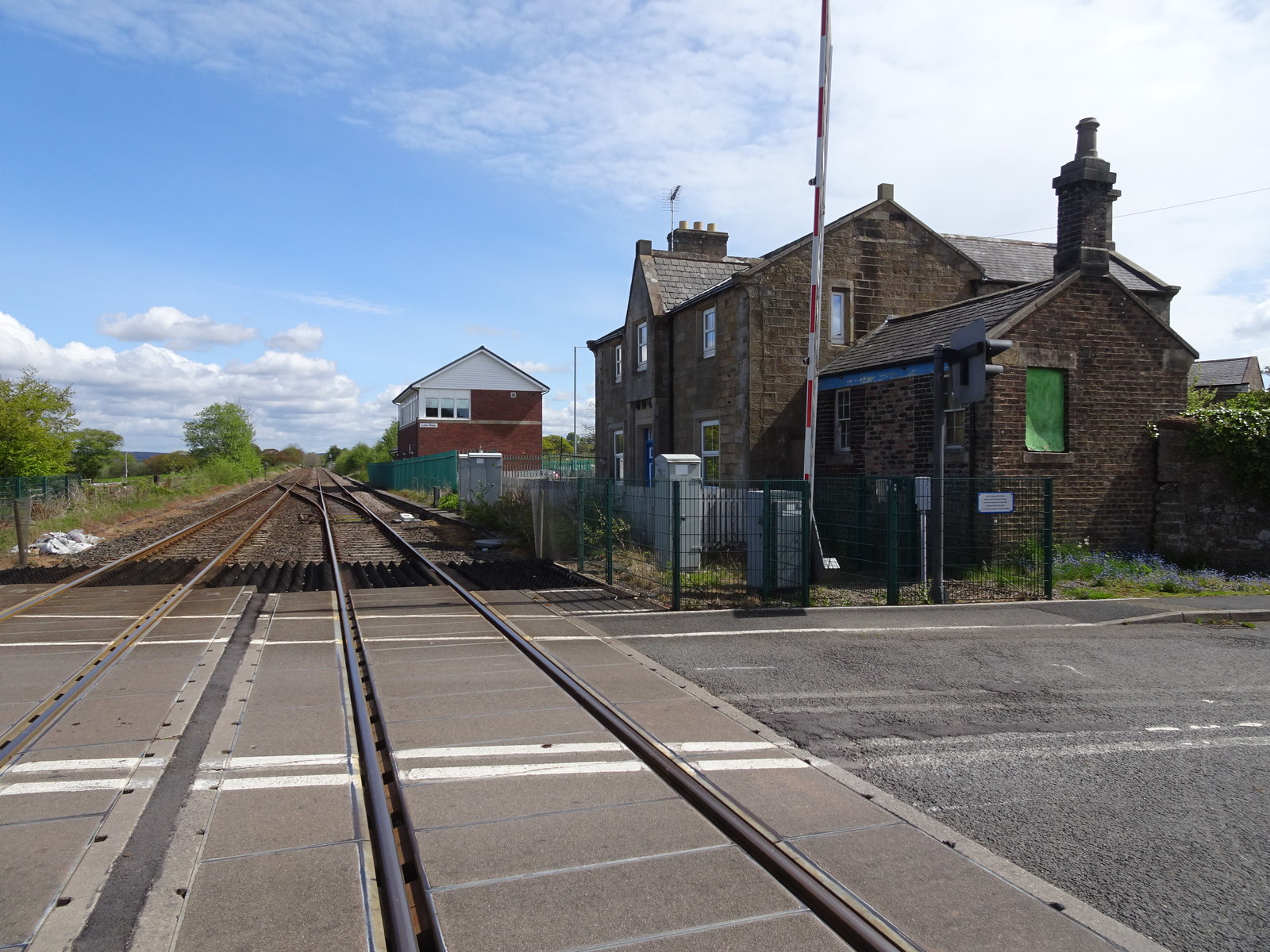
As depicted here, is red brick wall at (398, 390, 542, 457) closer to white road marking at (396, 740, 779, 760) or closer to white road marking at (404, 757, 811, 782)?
white road marking at (396, 740, 779, 760)

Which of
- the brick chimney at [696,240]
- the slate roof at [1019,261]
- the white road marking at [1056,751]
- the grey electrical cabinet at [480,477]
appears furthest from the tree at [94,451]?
the white road marking at [1056,751]

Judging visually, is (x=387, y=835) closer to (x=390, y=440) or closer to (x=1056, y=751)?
(x=1056, y=751)

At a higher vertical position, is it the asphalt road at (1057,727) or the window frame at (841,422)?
the window frame at (841,422)

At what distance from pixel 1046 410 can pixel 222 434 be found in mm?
93792

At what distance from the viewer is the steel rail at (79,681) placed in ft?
18.1

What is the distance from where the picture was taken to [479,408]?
6075 cm

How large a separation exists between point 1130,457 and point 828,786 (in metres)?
12.7

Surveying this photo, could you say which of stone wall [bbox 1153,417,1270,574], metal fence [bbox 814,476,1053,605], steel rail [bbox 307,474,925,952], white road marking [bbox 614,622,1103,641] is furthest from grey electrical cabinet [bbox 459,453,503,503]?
steel rail [bbox 307,474,925,952]

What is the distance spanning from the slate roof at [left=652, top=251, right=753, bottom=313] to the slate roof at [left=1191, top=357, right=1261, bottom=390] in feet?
95.1

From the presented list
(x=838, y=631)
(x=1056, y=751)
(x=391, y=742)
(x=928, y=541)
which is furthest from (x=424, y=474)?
(x=1056, y=751)

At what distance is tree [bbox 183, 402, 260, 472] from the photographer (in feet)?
306

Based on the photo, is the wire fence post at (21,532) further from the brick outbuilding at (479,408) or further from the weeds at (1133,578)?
the brick outbuilding at (479,408)

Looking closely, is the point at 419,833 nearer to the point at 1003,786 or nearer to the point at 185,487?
the point at 1003,786

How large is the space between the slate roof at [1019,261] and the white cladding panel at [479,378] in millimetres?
42827
